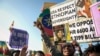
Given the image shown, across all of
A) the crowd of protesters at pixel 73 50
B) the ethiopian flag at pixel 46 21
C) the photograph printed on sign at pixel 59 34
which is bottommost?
the crowd of protesters at pixel 73 50

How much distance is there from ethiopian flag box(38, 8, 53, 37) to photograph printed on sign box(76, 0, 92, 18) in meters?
0.90

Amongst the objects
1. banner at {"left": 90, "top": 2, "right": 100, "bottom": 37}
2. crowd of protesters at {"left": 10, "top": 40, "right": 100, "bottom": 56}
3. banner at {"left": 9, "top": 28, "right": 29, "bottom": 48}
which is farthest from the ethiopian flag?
banner at {"left": 90, "top": 2, "right": 100, "bottom": 37}

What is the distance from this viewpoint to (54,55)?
9.53ft

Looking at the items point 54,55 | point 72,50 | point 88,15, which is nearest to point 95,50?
point 72,50

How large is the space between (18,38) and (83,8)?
190 cm

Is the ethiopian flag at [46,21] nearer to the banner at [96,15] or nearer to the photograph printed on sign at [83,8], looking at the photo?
the photograph printed on sign at [83,8]

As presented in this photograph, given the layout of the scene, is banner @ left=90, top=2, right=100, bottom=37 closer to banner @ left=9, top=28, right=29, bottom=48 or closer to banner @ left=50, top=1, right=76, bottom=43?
banner @ left=50, top=1, right=76, bottom=43

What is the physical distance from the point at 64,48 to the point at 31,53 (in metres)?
2.05

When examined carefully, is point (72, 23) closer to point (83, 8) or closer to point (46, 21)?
point (83, 8)

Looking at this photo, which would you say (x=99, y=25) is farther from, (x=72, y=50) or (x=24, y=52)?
(x=24, y=52)

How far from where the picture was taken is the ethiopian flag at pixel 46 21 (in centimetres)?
408

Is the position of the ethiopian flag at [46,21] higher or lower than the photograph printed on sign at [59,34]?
higher

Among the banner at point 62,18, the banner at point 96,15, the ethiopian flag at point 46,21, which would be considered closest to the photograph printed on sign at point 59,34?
the banner at point 62,18

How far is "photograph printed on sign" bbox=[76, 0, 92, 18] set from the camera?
3.13 meters
